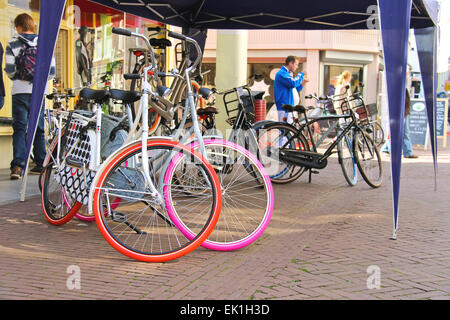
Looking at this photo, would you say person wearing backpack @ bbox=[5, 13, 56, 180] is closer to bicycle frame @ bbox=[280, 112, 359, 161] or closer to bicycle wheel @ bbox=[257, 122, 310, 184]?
bicycle wheel @ bbox=[257, 122, 310, 184]

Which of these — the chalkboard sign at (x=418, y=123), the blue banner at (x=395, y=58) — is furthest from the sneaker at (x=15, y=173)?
the chalkboard sign at (x=418, y=123)

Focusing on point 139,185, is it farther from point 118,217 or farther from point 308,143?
point 308,143

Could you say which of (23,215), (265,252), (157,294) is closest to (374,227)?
(265,252)

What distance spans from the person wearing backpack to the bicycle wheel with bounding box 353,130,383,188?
4170mm

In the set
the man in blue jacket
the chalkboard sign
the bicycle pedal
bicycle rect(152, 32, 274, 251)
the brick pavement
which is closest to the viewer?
the brick pavement

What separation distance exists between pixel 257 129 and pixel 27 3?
4378 millimetres

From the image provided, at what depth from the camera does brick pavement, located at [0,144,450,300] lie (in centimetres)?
331

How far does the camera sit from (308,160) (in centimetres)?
711

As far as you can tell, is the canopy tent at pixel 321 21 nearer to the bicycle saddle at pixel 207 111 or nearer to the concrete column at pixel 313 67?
the bicycle saddle at pixel 207 111

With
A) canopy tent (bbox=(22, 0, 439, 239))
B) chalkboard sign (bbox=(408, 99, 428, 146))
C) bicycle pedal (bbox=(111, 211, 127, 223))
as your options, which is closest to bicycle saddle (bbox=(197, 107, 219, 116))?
canopy tent (bbox=(22, 0, 439, 239))

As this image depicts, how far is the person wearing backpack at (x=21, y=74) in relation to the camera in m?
7.00

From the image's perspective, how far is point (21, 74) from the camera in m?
7.04

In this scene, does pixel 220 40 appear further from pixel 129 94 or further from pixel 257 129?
pixel 129 94

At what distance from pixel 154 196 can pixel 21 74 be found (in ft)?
13.1
